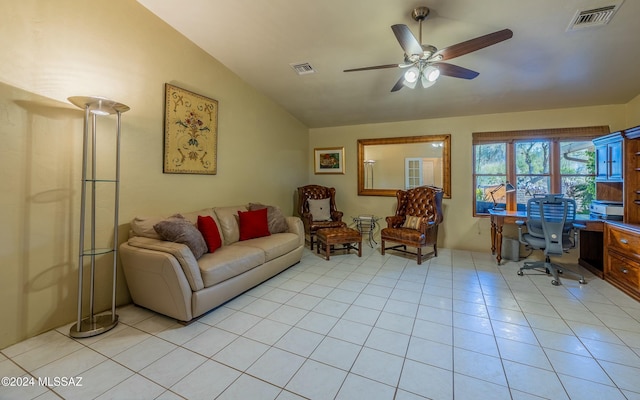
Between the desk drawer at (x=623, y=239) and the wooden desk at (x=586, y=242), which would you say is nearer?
the desk drawer at (x=623, y=239)

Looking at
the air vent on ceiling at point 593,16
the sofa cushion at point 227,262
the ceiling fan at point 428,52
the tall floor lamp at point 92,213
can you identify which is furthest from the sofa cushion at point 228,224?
the air vent on ceiling at point 593,16

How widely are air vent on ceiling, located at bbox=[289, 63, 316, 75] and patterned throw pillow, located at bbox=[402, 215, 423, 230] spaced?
107 inches

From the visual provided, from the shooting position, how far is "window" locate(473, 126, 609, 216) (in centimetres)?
405

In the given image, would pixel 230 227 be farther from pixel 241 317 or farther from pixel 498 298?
pixel 498 298

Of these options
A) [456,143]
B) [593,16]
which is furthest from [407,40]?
[456,143]

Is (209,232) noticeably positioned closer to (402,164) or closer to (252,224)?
(252,224)

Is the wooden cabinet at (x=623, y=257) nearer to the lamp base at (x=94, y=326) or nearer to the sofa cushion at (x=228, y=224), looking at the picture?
the sofa cushion at (x=228, y=224)

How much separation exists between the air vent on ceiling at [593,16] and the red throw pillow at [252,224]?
383cm

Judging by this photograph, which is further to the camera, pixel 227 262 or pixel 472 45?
pixel 227 262

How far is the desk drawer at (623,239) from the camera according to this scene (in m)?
2.76

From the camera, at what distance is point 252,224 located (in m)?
3.53

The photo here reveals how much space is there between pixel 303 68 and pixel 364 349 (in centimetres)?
334

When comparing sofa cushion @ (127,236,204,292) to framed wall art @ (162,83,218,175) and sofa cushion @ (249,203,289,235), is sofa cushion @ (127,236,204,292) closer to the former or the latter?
framed wall art @ (162,83,218,175)

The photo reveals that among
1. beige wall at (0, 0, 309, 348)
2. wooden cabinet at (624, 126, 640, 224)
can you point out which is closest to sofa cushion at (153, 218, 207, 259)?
beige wall at (0, 0, 309, 348)
